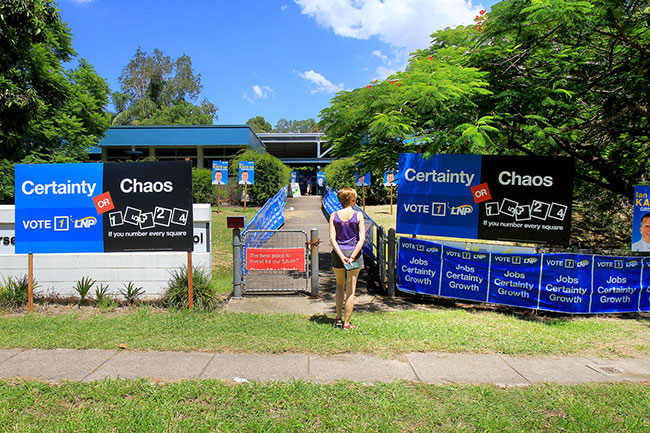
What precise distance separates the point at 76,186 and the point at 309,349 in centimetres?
469

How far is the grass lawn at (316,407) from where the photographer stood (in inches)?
122

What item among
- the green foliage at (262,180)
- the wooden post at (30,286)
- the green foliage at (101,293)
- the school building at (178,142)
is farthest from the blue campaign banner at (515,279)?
the school building at (178,142)

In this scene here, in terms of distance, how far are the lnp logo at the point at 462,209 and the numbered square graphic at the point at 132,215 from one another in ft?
17.3

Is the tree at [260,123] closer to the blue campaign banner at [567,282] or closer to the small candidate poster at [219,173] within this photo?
the small candidate poster at [219,173]

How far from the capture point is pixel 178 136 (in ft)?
126

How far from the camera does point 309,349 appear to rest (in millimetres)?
4652

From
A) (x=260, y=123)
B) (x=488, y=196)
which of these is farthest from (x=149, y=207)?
(x=260, y=123)

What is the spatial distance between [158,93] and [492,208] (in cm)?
6942

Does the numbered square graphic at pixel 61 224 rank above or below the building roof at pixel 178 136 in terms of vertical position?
below

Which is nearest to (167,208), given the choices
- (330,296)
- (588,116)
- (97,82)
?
(330,296)

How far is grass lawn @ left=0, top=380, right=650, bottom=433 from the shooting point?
3.11 m

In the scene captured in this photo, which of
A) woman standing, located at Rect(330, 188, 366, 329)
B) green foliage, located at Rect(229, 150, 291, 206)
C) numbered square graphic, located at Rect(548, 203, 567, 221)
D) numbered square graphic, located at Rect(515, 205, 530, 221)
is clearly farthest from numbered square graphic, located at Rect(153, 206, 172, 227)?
green foliage, located at Rect(229, 150, 291, 206)

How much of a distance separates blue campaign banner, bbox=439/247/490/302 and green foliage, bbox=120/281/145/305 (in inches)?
199

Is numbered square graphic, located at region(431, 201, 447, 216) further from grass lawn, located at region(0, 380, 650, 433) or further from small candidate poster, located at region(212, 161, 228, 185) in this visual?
small candidate poster, located at region(212, 161, 228, 185)
